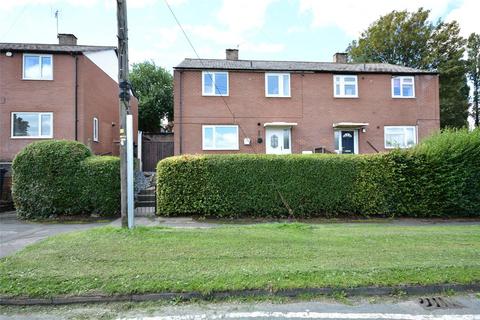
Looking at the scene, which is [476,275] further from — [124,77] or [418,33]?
[418,33]

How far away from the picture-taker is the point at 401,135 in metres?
19.6

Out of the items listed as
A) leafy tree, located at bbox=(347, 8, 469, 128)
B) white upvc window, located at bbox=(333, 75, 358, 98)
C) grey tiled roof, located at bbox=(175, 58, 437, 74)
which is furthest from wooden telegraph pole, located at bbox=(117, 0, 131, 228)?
leafy tree, located at bbox=(347, 8, 469, 128)

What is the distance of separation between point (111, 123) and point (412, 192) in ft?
62.7

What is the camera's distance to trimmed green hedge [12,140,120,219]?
37.1 ft

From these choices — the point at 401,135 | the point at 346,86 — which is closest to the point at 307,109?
the point at 346,86

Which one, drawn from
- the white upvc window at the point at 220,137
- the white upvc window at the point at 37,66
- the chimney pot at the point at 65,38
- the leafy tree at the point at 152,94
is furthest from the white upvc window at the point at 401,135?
the leafy tree at the point at 152,94

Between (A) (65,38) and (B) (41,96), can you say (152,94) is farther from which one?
(B) (41,96)

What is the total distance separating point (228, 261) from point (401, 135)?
17.2 m

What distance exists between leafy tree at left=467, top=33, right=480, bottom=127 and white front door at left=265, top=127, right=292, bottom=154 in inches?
1188

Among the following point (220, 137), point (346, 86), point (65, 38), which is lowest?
point (220, 137)

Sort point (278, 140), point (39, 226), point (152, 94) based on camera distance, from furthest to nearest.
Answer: point (152, 94) → point (278, 140) → point (39, 226)

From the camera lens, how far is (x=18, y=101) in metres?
17.2

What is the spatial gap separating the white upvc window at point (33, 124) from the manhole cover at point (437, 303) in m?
18.1

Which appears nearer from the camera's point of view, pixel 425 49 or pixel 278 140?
pixel 278 140
